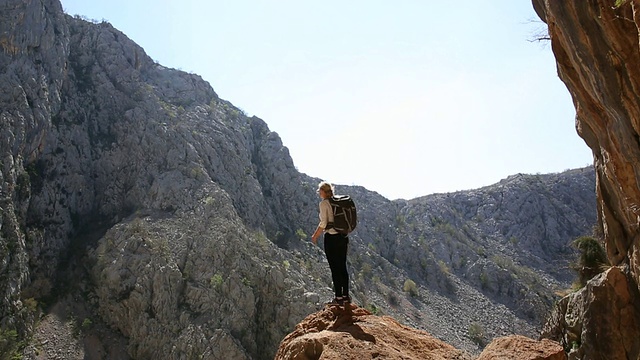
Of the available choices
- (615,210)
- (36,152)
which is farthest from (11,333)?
(615,210)

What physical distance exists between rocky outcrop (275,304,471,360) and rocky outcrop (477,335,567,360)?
558mm

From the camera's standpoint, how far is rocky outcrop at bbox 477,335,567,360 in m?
5.50

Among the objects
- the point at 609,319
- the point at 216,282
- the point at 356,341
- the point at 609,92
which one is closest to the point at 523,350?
the point at 356,341

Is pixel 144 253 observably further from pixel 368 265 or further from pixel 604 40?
pixel 604 40

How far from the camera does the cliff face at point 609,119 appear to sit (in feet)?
22.3

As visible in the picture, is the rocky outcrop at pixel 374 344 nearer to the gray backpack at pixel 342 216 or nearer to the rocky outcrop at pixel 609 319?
the gray backpack at pixel 342 216

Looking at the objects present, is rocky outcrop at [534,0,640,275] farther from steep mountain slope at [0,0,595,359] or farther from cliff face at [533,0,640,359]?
steep mountain slope at [0,0,595,359]

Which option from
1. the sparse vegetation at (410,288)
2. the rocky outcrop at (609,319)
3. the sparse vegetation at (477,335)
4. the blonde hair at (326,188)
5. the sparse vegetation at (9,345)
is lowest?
the sparse vegetation at (477,335)

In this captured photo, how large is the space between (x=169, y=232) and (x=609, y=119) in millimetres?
33086

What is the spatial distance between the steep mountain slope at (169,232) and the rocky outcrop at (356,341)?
78.6 ft

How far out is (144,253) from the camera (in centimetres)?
3406

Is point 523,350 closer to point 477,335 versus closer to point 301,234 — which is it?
point 477,335

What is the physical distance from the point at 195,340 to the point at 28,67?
84.8 feet

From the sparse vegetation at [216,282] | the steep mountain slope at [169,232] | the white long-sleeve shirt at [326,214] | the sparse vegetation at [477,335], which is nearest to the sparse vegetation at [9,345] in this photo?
the steep mountain slope at [169,232]
